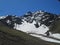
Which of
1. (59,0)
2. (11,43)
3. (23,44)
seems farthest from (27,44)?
(59,0)

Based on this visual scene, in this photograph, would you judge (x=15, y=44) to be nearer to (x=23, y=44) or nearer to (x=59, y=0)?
(x=23, y=44)

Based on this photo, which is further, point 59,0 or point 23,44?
point 23,44

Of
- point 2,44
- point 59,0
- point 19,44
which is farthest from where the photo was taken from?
point 19,44

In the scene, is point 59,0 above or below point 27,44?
above

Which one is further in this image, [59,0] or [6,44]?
[6,44]

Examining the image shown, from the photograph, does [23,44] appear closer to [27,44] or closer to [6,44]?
[27,44]

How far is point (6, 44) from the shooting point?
184 ft

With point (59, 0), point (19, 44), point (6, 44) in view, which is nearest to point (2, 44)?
point (6, 44)

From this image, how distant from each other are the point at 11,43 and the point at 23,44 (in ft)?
14.9

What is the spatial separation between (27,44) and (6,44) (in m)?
7.61

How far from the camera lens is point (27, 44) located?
60.9 m

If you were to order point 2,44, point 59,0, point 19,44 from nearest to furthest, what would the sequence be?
point 59,0 → point 2,44 → point 19,44

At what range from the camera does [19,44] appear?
196 ft

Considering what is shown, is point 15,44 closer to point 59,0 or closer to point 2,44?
point 2,44
